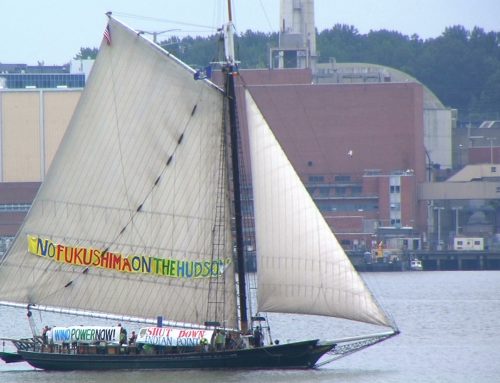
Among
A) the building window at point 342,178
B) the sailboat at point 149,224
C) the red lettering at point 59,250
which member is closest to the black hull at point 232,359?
A: the sailboat at point 149,224

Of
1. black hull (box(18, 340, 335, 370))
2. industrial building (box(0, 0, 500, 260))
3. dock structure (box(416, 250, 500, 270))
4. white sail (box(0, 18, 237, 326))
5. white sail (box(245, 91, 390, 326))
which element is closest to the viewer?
white sail (box(245, 91, 390, 326))

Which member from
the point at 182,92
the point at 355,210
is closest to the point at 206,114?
the point at 182,92

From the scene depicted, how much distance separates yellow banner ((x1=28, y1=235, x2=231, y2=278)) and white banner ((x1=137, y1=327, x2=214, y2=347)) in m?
1.79

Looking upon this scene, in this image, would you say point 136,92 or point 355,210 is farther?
point 355,210

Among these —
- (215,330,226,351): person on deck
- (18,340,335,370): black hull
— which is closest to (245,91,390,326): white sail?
(18,340,335,370): black hull

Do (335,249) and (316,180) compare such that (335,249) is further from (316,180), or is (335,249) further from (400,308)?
(316,180)

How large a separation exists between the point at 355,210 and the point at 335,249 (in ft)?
333

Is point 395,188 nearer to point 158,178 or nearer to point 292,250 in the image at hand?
point 158,178

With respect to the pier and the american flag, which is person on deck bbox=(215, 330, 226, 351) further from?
the pier

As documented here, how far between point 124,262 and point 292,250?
4.89 meters

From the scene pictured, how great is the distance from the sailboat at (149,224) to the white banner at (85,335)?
0.12ft

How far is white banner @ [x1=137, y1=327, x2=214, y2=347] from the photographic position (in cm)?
4478

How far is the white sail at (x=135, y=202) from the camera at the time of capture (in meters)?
46.3

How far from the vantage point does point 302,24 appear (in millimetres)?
162375
